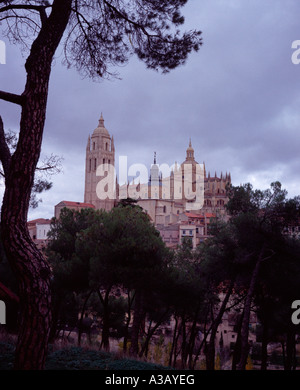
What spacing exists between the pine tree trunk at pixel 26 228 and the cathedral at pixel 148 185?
97.7m

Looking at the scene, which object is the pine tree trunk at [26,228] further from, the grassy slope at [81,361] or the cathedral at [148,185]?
the cathedral at [148,185]

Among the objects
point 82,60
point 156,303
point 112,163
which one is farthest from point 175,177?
point 82,60

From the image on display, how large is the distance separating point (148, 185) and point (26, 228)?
106 meters

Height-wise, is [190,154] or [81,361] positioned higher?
[190,154]

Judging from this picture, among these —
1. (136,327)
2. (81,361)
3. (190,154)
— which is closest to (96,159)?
(190,154)

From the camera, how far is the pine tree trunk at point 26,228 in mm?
4363

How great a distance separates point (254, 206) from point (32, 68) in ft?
37.1

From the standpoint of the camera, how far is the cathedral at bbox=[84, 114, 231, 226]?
356 feet

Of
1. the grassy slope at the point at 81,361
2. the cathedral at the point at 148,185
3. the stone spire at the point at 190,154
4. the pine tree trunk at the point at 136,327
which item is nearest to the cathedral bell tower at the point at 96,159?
the cathedral at the point at 148,185

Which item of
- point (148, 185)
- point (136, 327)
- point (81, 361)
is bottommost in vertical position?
point (136, 327)

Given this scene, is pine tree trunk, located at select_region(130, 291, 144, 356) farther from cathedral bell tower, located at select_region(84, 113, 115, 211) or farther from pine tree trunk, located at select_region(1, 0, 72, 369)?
cathedral bell tower, located at select_region(84, 113, 115, 211)

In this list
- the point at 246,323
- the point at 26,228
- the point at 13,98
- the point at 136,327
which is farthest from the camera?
the point at 136,327

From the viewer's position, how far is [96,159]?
115m

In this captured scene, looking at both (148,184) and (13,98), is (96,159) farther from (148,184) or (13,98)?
(13,98)
